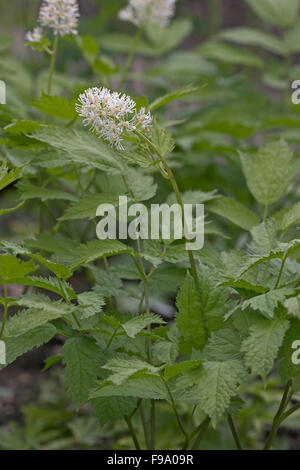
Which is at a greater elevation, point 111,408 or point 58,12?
point 58,12

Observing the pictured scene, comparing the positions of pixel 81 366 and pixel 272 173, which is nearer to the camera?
pixel 81 366

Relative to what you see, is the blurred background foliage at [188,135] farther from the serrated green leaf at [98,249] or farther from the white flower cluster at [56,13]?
the serrated green leaf at [98,249]

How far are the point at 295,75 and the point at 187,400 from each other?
5.19 ft

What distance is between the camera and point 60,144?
91 cm

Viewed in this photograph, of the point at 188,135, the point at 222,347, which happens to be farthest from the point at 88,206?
the point at 188,135

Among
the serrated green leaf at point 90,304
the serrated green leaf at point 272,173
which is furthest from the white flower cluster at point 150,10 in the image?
the serrated green leaf at point 90,304

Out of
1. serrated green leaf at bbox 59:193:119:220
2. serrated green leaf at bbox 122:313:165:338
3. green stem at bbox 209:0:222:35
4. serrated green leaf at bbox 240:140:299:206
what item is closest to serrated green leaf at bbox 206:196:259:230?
serrated green leaf at bbox 240:140:299:206

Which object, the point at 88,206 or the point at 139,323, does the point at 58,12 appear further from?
the point at 139,323

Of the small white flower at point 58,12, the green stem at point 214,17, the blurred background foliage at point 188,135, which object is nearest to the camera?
the small white flower at point 58,12

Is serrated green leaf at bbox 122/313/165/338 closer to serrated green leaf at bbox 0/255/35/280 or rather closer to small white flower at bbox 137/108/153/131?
serrated green leaf at bbox 0/255/35/280

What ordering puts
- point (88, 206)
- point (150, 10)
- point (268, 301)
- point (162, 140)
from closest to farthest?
1. point (268, 301)
2. point (162, 140)
3. point (88, 206)
4. point (150, 10)

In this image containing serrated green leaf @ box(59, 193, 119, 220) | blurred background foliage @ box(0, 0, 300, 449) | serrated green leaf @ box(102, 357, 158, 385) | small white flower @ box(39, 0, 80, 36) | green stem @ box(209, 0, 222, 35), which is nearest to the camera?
serrated green leaf @ box(102, 357, 158, 385)
